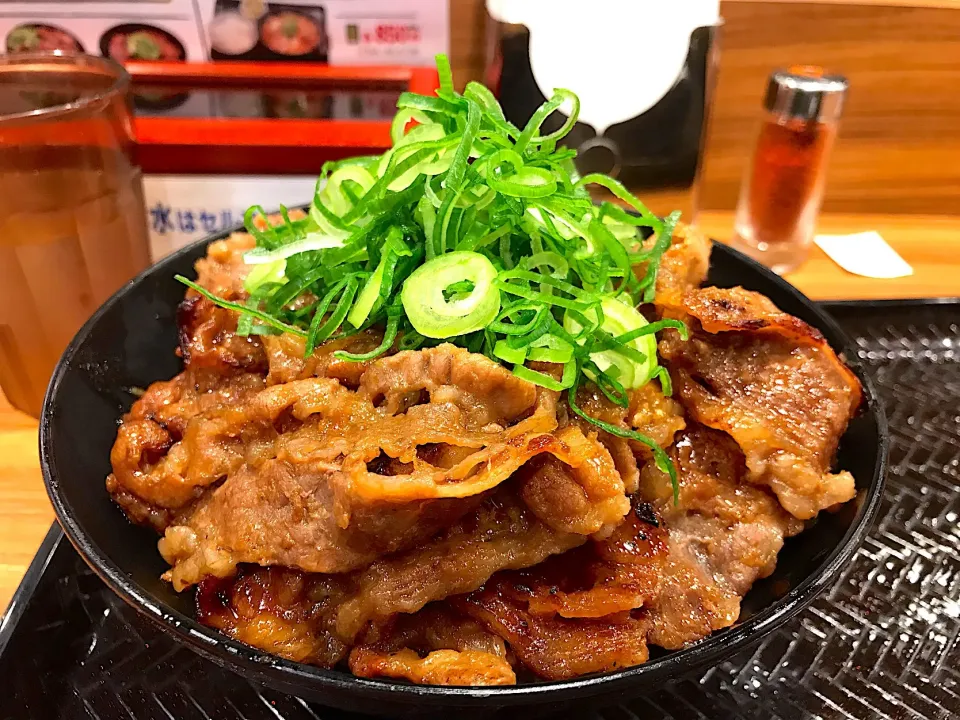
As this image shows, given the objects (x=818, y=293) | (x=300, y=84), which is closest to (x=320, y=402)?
(x=300, y=84)

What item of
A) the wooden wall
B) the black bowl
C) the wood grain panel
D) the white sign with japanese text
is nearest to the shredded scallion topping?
the black bowl

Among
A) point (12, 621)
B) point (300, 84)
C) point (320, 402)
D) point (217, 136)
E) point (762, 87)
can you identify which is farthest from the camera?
point (762, 87)

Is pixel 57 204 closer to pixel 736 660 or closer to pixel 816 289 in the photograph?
pixel 736 660

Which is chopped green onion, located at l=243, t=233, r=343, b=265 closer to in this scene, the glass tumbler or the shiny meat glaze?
the shiny meat glaze

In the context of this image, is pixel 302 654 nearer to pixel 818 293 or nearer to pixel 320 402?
pixel 320 402

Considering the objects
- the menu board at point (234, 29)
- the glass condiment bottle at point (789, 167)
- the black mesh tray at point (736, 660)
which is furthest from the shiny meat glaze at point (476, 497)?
the menu board at point (234, 29)

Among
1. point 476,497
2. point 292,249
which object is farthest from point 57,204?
point 476,497

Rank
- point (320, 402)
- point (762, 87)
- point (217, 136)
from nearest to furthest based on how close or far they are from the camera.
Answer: point (320, 402) → point (217, 136) → point (762, 87)
